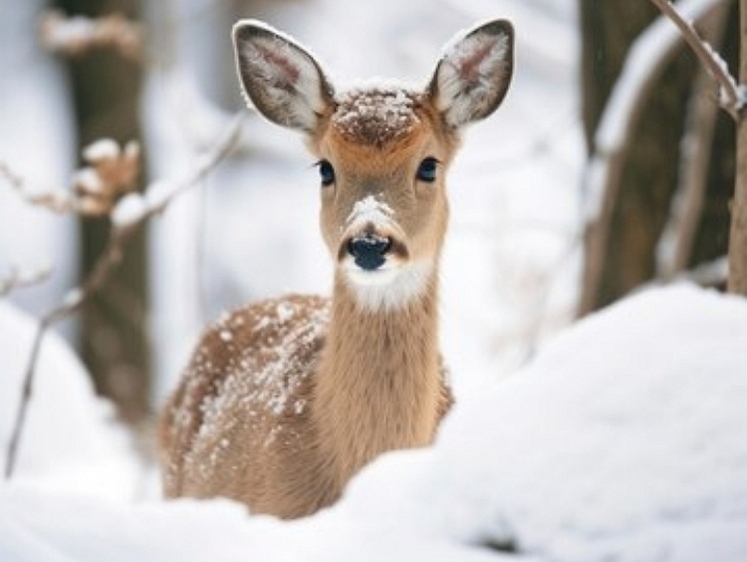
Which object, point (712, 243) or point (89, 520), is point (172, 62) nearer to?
point (712, 243)

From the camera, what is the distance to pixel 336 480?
504 cm

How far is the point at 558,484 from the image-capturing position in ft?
8.94

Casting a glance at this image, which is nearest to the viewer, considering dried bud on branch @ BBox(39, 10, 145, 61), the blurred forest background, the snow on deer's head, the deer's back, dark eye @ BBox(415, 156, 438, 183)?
the snow on deer's head

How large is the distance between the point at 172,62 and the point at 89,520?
7.34m

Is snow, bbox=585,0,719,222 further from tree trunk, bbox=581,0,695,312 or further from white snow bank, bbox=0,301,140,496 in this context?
white snow bank, bbox=0,301,140,496

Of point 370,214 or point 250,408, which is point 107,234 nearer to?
point 250,408

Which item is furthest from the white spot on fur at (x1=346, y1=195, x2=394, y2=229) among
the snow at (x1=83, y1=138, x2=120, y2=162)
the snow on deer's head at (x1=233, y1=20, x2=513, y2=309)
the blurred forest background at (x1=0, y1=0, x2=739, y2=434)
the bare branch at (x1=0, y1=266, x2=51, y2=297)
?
the snow at (x1=83, y1=138, x2=120, y2=162)

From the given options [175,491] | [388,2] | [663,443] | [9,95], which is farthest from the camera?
[9,95]

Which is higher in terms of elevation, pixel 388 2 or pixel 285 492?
pixel 285 492

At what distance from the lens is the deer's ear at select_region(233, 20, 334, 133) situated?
563 cm

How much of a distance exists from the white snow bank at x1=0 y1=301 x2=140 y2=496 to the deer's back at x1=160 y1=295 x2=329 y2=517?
592mm

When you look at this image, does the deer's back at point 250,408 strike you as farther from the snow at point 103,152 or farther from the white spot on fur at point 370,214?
the snow at point 103,152

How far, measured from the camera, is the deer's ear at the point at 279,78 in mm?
5629

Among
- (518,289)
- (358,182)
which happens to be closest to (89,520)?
(358,182)
